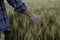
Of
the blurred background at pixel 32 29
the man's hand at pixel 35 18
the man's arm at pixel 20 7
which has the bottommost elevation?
the blurred background at pixel 32 29

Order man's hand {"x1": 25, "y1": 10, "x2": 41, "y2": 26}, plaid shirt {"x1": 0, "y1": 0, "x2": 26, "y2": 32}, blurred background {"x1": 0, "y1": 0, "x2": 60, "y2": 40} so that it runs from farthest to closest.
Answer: blurred background {"x1": 0, "y1": 0, "x2": 60, "y2": 40}, man's hand {"x1": 25, "y1": 10, "x2": 41, "y2": 26}, plaid shirt {"x1": 0, "y1": 0, "x2": 26, "y2": 32}

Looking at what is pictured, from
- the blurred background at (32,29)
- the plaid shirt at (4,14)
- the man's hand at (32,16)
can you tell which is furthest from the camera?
the blurred background at (32,29)

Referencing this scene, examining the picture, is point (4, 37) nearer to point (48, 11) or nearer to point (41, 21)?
point (41, 21)

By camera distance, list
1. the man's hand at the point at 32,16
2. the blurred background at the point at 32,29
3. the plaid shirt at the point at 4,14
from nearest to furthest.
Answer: the plaid shirt at the point at 4,14 → the man's hand at the point at 32,16 → the blurred background at the point at 32,29

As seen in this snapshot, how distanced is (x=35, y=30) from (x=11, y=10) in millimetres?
335

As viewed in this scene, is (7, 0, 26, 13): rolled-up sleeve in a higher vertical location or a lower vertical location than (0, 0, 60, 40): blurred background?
higher

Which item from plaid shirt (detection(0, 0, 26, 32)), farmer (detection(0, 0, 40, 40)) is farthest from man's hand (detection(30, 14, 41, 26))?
plaid shirt (detection(0, 0, 26, 32))

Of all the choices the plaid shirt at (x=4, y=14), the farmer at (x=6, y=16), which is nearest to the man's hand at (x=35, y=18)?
the farmer at (x=6, y=16)

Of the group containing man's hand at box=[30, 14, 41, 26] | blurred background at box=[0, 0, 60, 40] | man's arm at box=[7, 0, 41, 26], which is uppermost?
man's arm at box=[7, 0, 41, 26]

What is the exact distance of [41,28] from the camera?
1.60m

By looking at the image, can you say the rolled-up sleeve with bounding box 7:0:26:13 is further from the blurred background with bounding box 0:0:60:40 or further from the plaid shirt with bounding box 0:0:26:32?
the blurred background with bounding box 0:0:60:40

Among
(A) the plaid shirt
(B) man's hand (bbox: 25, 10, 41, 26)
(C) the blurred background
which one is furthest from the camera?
(C) the blurred background

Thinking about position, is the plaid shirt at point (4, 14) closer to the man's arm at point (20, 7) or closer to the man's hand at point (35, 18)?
the man's arm at point (20, 7)

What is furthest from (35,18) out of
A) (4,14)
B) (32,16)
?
(4,14)
